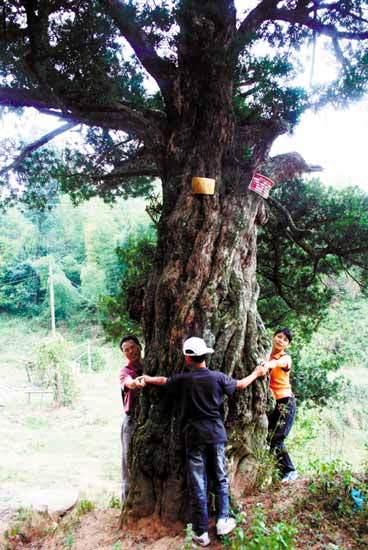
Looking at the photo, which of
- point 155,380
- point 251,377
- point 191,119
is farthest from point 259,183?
point 155,380

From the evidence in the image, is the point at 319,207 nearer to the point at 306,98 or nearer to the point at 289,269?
the point at 289,269

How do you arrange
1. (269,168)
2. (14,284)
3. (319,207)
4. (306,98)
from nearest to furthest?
(306,98) < (269,168) < (319,207) < (14,284)

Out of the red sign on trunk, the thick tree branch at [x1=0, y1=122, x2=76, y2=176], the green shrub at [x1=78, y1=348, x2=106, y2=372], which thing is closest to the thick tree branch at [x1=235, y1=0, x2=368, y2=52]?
the red sign on trunk

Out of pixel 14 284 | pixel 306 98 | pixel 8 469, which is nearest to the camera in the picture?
pixel 306 98

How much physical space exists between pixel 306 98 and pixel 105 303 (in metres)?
3.88

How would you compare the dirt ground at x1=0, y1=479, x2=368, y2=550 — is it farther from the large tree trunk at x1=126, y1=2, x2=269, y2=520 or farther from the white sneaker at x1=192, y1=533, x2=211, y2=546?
the large tree trunk at x1=126, y1=2, x2=269, y2=520

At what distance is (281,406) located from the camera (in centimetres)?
381

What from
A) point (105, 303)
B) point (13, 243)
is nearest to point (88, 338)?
point (13, 243)

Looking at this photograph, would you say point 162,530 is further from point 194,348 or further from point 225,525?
point 194,348

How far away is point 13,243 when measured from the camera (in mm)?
33438

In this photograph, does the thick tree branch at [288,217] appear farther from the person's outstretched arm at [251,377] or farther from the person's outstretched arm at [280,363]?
the person's outstretched arm at [251,377]

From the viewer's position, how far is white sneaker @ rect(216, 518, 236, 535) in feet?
9.34

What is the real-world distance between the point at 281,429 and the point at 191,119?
3.03 m

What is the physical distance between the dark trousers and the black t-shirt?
35.7 inches
